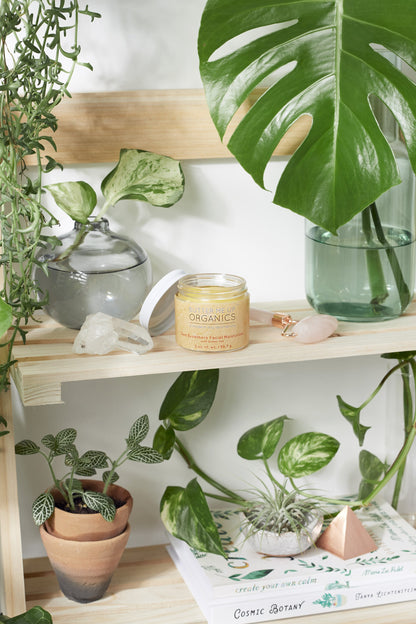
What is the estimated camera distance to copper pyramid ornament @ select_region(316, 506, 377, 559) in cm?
91

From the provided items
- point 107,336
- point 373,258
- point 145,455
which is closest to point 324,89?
point 373,258

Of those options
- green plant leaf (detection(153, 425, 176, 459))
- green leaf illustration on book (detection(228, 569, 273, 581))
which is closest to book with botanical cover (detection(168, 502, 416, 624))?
green leaf illustration on book (detection(228, 569, 273, 581))

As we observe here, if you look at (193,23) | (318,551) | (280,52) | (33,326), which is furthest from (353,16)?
(318,551)

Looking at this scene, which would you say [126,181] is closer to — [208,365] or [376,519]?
[208,365]

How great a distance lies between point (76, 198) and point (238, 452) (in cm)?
35

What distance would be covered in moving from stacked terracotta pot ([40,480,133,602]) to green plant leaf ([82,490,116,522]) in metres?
0.01

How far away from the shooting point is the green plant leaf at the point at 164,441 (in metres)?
0.97

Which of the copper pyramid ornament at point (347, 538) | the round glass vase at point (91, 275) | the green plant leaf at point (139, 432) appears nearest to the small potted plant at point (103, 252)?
the round glass vase at point (91, 275)

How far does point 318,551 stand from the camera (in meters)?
0.94

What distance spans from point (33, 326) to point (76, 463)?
152mm

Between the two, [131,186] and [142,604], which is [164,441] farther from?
[131,186]

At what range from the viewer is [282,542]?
2.97 ft

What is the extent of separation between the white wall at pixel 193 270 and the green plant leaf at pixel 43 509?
0.14 metres

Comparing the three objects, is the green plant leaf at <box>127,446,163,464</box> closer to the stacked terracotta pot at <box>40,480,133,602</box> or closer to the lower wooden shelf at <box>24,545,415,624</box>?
the stacked terracotta pot at <box>40,480,133,602</box>
